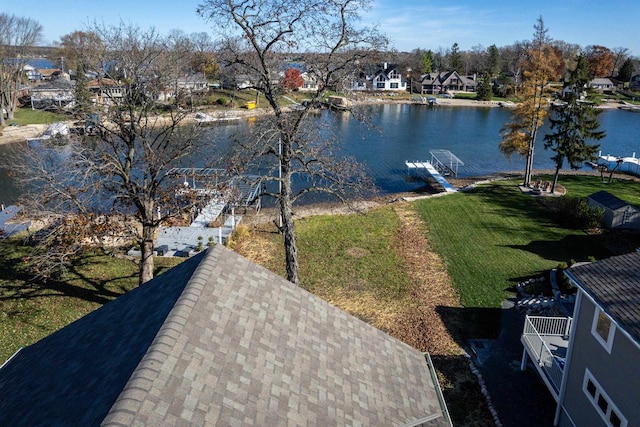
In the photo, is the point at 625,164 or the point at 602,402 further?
the point at 625,164

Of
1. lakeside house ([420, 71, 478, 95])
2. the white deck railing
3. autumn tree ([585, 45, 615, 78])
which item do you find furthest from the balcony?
autumn tree ([585, 45, 615, 78])

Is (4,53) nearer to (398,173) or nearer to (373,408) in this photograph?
(398,173)

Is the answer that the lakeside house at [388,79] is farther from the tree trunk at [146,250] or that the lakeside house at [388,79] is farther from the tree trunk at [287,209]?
the tree trunk at [146,250]

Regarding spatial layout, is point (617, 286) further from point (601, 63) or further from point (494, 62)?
point (601, 63)

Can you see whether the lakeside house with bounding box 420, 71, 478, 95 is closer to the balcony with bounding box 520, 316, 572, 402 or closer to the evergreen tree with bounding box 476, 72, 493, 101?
the evergreen tree with bounding box 476, 72, 493, 101

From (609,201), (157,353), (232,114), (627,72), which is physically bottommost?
(609,201)

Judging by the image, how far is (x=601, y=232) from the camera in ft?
86.2

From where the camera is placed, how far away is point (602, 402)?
37.7ft

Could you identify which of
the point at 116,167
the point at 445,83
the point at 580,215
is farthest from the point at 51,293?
the point at 445,83

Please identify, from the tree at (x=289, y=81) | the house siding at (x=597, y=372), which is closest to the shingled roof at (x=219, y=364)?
the house siding at (x=597, y=372)

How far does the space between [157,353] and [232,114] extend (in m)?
74.1

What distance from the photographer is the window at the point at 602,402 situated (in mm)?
10689

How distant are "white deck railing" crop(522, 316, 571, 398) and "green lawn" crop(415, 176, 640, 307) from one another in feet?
10.4

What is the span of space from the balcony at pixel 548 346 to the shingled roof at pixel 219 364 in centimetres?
564
